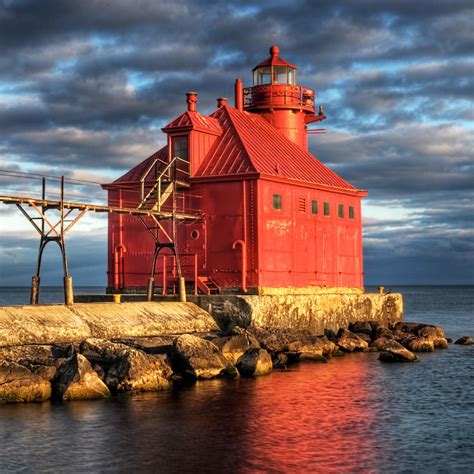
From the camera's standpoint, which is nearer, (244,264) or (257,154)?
(244,264)

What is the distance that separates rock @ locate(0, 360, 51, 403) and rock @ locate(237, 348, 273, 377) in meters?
7.30

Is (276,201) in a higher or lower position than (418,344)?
higher

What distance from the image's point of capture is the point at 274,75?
42.6 m

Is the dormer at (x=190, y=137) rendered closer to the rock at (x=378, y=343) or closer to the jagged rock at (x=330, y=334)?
the jagged rock at (x=330, y=334)

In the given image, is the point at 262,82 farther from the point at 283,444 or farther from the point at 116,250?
the point at 283,444

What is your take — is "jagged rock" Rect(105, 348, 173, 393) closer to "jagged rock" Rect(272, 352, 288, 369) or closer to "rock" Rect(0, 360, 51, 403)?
"rock" Rect(0, 360, 51, 403)

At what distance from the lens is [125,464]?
15547 mm

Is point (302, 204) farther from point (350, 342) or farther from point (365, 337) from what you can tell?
point (350, 342)

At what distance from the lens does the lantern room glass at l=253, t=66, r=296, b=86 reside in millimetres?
42500

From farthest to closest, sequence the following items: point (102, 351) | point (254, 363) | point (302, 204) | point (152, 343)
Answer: point (302, 204) < point (152, 343) < point (254, 363) < point (102, 351)

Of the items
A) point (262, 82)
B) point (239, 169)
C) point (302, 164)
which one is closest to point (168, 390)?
point (239, 169)

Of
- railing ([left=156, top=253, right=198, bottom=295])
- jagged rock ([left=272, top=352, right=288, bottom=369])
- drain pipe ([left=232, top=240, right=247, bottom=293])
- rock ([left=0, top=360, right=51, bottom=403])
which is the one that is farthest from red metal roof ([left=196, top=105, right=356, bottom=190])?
rock ([left=0, top=360, right=51, bottom=403])

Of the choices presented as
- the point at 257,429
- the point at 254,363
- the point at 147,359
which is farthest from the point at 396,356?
the point at 257,429

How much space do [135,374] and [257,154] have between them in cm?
1614
